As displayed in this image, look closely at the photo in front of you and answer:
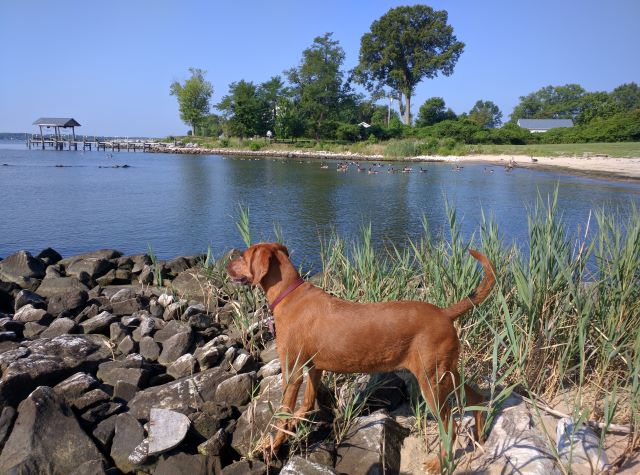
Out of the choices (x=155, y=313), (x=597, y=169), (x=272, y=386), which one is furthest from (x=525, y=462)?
(x=597, y=169)

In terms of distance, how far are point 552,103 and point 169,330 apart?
118m

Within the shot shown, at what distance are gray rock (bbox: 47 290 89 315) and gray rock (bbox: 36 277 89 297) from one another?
3.82 ft

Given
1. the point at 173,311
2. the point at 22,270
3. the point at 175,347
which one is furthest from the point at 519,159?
the point at 175,347

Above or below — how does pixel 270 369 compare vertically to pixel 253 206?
A: below

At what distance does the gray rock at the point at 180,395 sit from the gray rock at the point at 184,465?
522 mm

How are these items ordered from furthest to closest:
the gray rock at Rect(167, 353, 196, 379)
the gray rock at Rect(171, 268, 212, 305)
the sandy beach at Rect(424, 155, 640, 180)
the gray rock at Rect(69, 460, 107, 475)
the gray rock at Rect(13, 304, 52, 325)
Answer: the sandy beach at Rect(424, 155, 640, 180) → the gray rock at Rect(171, 268, 212, 305) → the gray rock at Rect(13, 304, 52, 325) → the gray rock at Rect(167, 353, 196, 379) → the gray rock at Rect(69, 460, 107, 475)

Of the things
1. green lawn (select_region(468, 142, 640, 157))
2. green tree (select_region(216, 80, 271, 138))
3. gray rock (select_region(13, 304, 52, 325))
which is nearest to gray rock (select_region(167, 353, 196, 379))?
gray rock (select_region(13, 304, 52, 325))

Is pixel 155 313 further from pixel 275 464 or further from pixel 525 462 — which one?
pixel 525 462

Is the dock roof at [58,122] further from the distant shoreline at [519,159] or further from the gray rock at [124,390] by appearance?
the gray rock at [124,390]

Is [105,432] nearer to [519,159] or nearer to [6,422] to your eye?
[6,422]

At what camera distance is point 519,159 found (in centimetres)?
4688

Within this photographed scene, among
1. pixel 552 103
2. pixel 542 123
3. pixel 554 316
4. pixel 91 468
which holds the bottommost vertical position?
pixel 91 468

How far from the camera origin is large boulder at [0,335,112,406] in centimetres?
400

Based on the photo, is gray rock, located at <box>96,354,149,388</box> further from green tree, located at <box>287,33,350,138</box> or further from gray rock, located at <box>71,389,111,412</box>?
green tree, located at <box>287,33,350,138</box>
